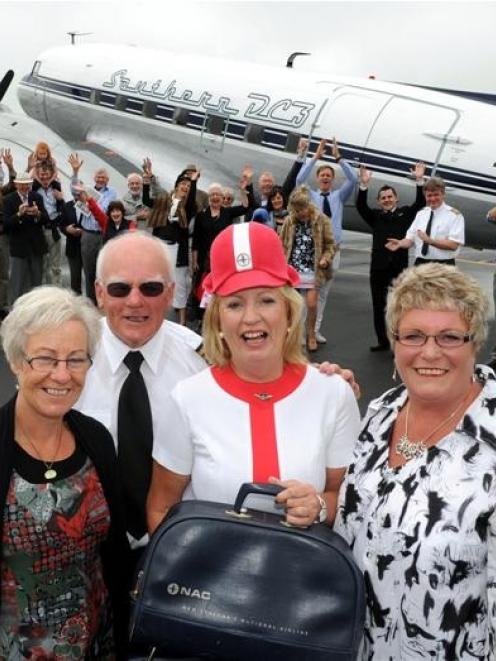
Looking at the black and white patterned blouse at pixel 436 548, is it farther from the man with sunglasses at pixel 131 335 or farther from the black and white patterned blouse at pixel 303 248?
the black and white patterned blouse at pixel 303 248

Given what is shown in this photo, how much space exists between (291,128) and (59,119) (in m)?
6.25

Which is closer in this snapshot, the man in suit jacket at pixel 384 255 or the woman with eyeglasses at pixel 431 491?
the woman with eyeglasses at pixel 431 491

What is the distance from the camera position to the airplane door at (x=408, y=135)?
10.4m

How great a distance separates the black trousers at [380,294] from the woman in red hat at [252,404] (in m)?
6.26

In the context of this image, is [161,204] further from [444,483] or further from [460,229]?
[444,483]

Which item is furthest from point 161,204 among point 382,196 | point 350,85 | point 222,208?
point 350,85

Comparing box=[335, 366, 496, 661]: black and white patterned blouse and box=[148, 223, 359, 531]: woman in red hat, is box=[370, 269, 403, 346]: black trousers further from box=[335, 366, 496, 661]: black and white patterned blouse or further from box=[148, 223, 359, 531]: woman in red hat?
box=[335, 366, 496, 661]: black and white patterned blouse

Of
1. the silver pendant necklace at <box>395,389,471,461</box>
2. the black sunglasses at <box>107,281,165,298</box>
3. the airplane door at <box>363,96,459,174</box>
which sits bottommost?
the silver pendant necklace at <box>395,389,471,461</box>

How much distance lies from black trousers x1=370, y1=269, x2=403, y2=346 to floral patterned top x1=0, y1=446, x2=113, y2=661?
6.64 metres

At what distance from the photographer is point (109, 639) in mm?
2154

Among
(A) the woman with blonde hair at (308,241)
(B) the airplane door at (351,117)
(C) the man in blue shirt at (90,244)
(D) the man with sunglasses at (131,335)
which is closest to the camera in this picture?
(D) the man with sunglasses at (131,335)

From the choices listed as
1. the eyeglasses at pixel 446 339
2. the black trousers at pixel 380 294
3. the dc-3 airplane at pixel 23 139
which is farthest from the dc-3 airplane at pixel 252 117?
the eyeglasses at pixel 446 339

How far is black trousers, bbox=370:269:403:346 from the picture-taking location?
832cm

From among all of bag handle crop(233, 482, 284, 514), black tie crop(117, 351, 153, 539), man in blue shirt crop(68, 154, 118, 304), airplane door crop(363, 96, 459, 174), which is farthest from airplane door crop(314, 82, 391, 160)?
bag handle crop(233, 482, 284, 514)
